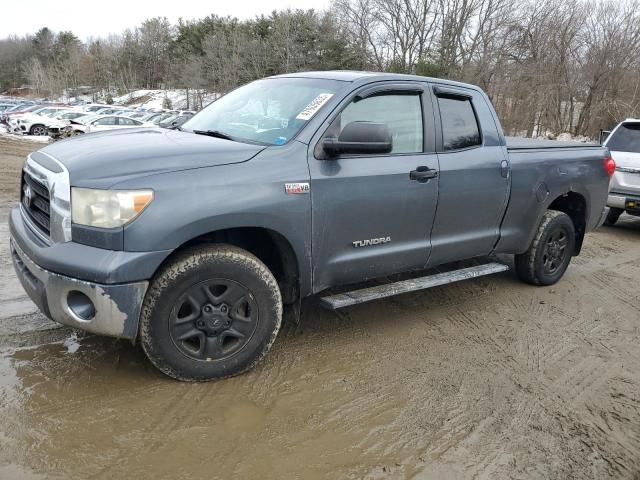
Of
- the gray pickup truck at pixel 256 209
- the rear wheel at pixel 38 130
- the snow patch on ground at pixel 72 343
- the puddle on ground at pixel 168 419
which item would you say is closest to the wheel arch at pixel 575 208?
the gray pickup truck at pixel 256 209

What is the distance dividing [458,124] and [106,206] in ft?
9.23

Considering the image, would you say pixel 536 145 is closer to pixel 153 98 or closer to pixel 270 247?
pixel 270 247

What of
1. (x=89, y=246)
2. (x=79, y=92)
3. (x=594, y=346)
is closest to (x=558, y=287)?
(x=594, y=346)

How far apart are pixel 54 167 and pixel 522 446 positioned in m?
2.98

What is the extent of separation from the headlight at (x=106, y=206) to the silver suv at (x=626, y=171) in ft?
24.4

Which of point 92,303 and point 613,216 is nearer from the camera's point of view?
point 92,303

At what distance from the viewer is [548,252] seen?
534 centimetres

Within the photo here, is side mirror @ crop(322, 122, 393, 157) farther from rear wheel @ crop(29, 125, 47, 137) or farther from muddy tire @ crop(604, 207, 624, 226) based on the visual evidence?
rear wheel @ crop(29, 125, 47, 137)

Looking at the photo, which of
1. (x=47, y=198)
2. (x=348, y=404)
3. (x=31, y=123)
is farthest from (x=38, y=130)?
(x=348, y=404)

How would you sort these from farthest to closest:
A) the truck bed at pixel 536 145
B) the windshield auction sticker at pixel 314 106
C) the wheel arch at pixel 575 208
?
1. the wheel arch at pixel 575 208
2. the truck bed at pixel 536 145
3. the windshield auction sticker at pixel 314 106

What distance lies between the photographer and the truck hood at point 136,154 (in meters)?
2.78

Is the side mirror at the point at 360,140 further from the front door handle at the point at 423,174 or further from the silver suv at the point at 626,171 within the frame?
the silver suv at the point at 626,171

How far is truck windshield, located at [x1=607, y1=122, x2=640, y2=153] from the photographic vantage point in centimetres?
855

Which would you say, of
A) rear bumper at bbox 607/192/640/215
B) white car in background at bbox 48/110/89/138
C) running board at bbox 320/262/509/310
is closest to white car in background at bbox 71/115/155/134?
white car in background at bbox 48/110/89/138
